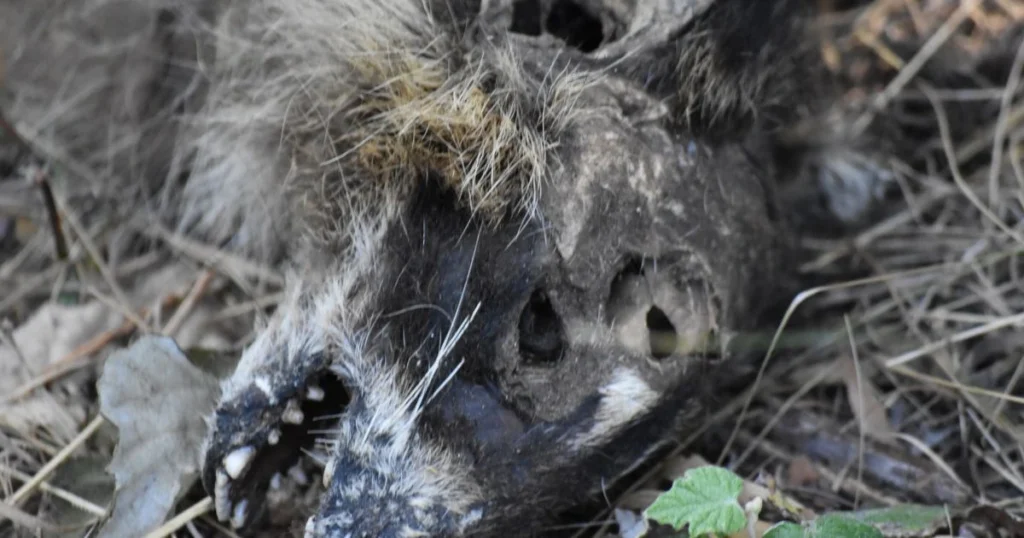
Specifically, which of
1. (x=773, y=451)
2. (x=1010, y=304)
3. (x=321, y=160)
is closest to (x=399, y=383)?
(x=321, y=160)

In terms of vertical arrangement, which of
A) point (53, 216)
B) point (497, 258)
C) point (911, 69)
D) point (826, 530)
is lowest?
point (53, 216)

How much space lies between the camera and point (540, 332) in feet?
5.05

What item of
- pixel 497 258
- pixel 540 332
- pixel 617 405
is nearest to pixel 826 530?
pixel 617 405

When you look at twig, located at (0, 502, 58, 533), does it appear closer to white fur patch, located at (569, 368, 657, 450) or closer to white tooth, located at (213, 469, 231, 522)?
white tooth, located at (213, 469, 231, 522)

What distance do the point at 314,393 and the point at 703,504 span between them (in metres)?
0.64

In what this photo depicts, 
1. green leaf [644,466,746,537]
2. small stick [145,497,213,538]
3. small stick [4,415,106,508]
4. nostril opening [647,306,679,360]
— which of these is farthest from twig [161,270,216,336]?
green leaf [644,466,746,537]

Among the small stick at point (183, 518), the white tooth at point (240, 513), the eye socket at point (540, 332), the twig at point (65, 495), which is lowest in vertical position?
the twig at point (65, 495)

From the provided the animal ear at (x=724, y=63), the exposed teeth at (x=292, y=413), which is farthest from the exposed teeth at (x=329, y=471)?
the animal ear at (x=724, y=63)

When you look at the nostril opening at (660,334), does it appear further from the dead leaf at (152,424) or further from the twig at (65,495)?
the twig at (65,495)

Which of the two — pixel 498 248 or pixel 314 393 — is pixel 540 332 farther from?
pixel 314 393

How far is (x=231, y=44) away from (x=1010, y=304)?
67.7 inches

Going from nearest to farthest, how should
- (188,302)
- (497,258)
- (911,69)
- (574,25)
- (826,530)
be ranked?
(826,530) < (497,258) < (574,25) < (188,302) < (911,69)

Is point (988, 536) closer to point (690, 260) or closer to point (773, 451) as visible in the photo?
point (773, 451)

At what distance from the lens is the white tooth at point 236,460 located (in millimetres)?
1563
